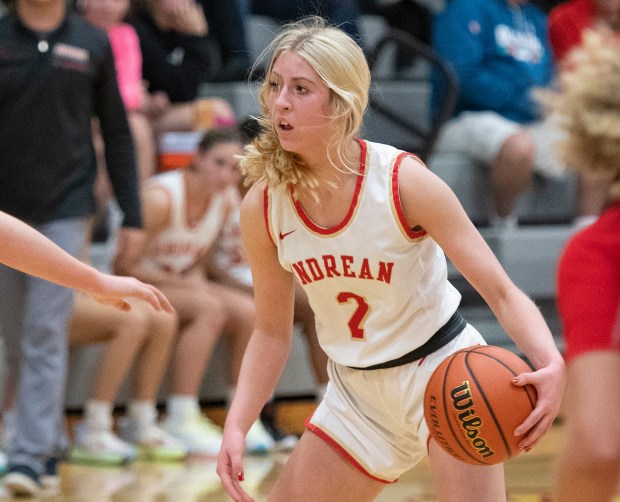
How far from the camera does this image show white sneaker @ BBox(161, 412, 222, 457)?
5.86 meters

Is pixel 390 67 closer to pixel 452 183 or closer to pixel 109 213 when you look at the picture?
pixel 452 183

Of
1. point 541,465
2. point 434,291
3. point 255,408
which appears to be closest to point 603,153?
point 434,291

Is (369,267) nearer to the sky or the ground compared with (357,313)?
nearer to the sky

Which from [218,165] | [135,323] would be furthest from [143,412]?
[218,165]

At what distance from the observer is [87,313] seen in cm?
567

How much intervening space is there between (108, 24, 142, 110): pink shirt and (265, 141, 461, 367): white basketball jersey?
11.4 feet

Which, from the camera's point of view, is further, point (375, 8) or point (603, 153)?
point (375, 8)

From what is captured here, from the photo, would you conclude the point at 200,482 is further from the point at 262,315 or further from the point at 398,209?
the point at 398,209

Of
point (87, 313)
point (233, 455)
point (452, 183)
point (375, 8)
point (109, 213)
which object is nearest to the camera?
point (233, 455)

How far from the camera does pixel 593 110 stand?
3.01 meters

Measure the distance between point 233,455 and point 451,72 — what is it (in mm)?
4451

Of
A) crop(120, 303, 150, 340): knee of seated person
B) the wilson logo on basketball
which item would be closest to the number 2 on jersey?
the wilson logo on basketball

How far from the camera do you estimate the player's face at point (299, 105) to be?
2.92m

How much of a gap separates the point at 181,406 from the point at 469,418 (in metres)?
3.39
